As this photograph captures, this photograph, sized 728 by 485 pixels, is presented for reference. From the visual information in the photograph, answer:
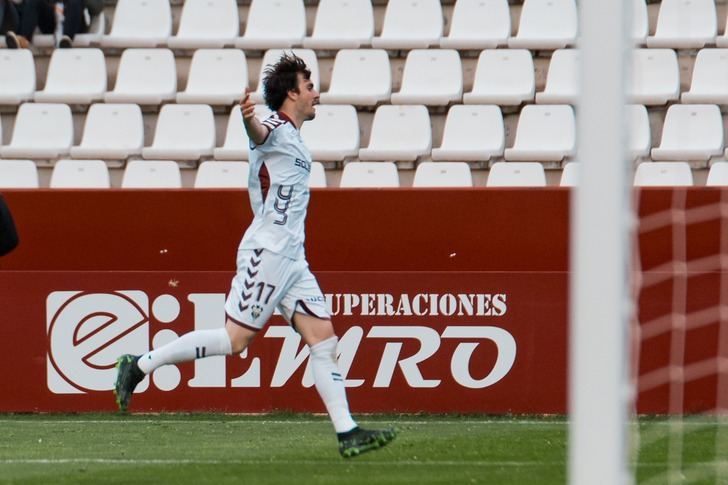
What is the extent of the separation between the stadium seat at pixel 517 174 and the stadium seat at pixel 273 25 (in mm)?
2728

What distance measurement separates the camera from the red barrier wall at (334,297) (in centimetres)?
959

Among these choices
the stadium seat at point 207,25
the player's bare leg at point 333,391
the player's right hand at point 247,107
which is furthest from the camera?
the stadium seat at point 207,25

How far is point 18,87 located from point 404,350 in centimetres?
526

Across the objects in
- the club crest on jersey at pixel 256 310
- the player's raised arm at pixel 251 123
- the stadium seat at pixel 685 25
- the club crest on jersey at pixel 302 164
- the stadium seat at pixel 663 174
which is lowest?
the stadium seat at pixel 663 174

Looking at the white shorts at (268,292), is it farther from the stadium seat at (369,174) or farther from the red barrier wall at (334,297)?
the stadium seat at (369,174)

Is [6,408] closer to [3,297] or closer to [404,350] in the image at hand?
[3,297]

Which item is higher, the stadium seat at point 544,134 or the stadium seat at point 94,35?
the stadium seat at point 94,35

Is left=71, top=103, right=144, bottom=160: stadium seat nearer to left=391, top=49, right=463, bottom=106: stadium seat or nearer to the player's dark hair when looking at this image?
left=391, top=49, right=463, bottom=106: stadium seat

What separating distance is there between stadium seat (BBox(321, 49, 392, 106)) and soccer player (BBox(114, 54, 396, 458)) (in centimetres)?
534

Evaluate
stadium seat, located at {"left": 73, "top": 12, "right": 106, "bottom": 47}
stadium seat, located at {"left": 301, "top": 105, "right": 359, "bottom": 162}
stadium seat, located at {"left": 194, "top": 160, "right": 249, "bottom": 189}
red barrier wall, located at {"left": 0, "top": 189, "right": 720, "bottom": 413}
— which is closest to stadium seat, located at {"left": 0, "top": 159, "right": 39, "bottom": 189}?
stadium seat, located at {"left": 194, "top": 160, "right": 249, "bottom": 189}

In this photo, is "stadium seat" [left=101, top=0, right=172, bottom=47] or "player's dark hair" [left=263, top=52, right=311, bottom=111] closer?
"player's dark hair" [left=263, top=52, right=311, bottom=111]

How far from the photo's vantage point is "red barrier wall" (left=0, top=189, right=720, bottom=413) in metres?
9.59

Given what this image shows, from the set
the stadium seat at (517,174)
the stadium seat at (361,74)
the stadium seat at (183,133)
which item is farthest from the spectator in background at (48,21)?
the stadium seat at (517,174)

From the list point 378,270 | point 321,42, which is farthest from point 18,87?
point 378,270
